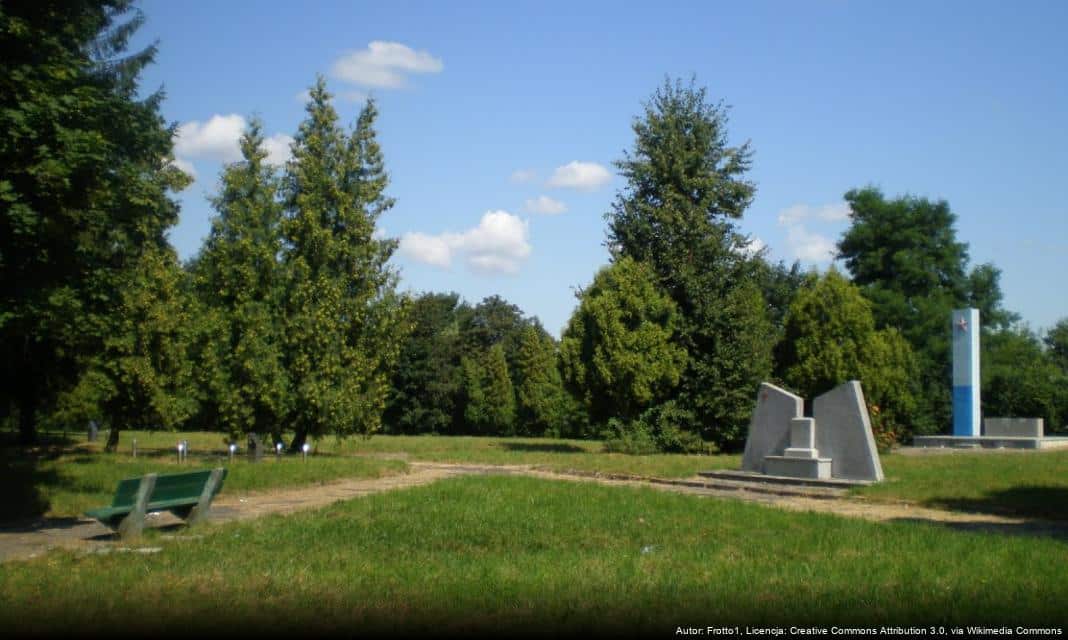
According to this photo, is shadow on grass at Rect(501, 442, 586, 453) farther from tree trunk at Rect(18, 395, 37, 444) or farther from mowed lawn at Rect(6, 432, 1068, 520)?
tree trunk at Rect(18, 395, 37, 444)

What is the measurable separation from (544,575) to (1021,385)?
167ft

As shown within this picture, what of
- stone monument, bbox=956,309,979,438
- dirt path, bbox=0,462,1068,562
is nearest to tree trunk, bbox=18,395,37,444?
dirt path, bbox=0,462,1068,562

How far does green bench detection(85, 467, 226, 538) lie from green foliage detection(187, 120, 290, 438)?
12229mm

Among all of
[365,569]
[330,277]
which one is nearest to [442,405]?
[330,277]

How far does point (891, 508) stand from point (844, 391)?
15.3 ft

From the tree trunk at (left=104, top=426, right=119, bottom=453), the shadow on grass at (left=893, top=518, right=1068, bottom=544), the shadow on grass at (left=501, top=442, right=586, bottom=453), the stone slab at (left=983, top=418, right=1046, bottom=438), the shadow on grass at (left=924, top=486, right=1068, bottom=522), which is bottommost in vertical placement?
the tree trunk at (left=104, top=426, right=119, bottom=453)

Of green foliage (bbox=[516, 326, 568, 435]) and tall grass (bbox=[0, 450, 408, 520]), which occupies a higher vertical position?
green foliage (bbox=[516, 326, 568, 435])

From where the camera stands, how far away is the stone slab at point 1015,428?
3812cm

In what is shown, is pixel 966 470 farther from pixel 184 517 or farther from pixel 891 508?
pixel 184 517

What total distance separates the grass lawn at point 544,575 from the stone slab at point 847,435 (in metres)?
6.82

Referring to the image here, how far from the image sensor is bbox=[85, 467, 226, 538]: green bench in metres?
11.8

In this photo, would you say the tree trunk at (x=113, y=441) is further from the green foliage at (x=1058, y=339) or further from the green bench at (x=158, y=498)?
the green foliage at (x=1058, y=339)

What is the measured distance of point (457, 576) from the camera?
28.8ft

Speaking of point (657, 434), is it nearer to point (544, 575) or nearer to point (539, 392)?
point (544, 575)
